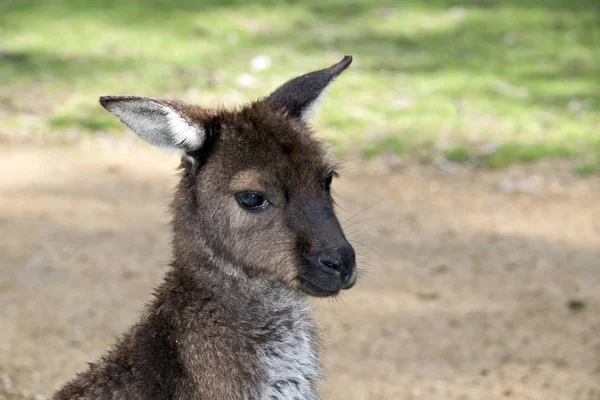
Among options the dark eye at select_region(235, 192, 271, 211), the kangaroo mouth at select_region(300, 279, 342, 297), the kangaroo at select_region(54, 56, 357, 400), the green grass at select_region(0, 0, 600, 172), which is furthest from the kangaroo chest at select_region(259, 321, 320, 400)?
the green grass at select_region(0, 0, 600, 172)

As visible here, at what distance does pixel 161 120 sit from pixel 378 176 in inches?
249

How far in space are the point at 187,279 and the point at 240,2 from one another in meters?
11.0

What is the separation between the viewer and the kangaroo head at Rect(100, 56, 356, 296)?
4.70m

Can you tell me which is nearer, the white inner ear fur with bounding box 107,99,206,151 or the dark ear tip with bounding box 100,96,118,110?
the dark ear tip with bounding box 100,96,118,110

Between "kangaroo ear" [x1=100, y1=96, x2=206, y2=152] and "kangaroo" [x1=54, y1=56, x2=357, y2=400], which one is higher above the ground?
"kangaroo ear" [x1=100, y1=96, x2=206, y2=152]

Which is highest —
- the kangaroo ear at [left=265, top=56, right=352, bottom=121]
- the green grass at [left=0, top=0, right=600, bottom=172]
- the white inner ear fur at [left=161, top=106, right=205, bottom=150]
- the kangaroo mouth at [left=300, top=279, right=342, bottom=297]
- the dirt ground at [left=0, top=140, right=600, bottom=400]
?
the white inner ear fur at [left=161, top=106, right=205, bottom=150]

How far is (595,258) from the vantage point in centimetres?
888

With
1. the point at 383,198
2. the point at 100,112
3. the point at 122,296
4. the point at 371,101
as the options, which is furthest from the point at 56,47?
the point at 122,296

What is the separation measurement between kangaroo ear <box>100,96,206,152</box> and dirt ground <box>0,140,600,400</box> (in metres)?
1.48

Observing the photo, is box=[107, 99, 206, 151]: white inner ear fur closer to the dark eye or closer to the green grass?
the dark eye

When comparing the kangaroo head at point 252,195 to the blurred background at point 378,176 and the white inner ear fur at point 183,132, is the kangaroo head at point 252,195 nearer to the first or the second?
the white inner ear fur at point 183,132

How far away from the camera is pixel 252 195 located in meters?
4.85

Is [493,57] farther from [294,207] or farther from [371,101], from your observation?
[294,207]

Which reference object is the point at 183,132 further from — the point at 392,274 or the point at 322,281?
the point at 392,274
